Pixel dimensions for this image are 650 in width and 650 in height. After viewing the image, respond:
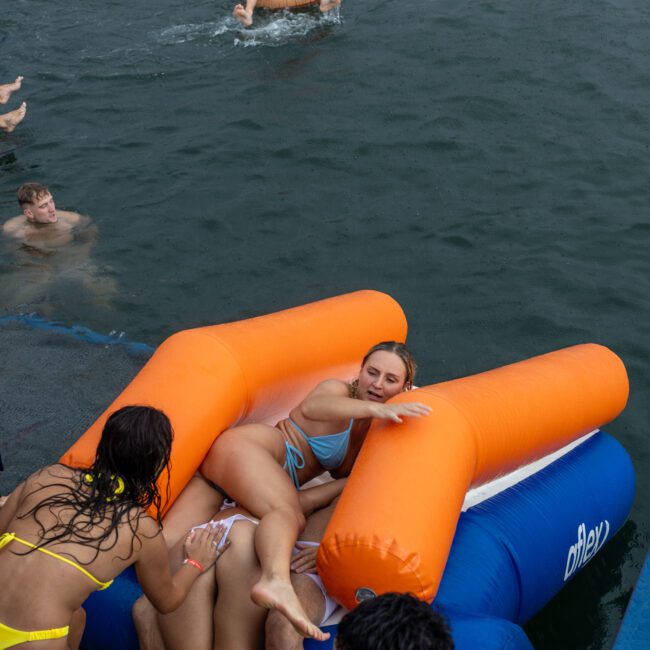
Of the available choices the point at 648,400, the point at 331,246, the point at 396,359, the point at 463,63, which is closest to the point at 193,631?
the point at 396,359

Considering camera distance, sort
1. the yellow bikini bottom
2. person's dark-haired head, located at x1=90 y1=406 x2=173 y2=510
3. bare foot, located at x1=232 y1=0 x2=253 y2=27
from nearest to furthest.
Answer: the yellow bikini bottom, person's dark-haired head, located at x1=90 y1=406 x2=173 y2=510, bare foot, located at x1=232 y1=0 x2=253 y2=27

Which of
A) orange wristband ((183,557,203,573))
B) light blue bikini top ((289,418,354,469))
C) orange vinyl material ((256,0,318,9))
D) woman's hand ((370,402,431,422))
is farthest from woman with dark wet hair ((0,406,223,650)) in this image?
orange vinyl material ((256,0,318,9))

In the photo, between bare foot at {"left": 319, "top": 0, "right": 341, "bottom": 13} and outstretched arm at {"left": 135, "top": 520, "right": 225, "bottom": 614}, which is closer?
outstretched arm at {"left": 135, "top": 520, "right": 225, "bottom": 614}

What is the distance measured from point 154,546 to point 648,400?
364cm

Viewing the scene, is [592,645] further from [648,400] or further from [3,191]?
[3,191]

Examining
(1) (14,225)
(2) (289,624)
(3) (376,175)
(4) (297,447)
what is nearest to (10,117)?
(1) (14,225)

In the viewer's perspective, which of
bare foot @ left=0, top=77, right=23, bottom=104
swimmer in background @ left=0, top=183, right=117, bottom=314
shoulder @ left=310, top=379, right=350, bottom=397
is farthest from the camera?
bare foot @ left=0, top=77, right=23, bottom=104

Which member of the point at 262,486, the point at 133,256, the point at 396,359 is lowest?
the point at 133,256

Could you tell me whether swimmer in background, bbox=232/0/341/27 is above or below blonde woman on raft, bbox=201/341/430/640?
above

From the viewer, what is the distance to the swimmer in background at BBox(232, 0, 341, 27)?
9984 mm

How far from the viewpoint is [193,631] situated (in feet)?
10.1

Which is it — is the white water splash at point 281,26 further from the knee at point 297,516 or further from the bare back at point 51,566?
the bare back at point 51,566

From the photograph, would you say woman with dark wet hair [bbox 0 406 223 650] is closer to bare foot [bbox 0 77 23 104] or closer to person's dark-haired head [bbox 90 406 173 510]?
person's dark-haired head [bbox 90 406 173 510]

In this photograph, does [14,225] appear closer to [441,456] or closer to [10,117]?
[10,117]
